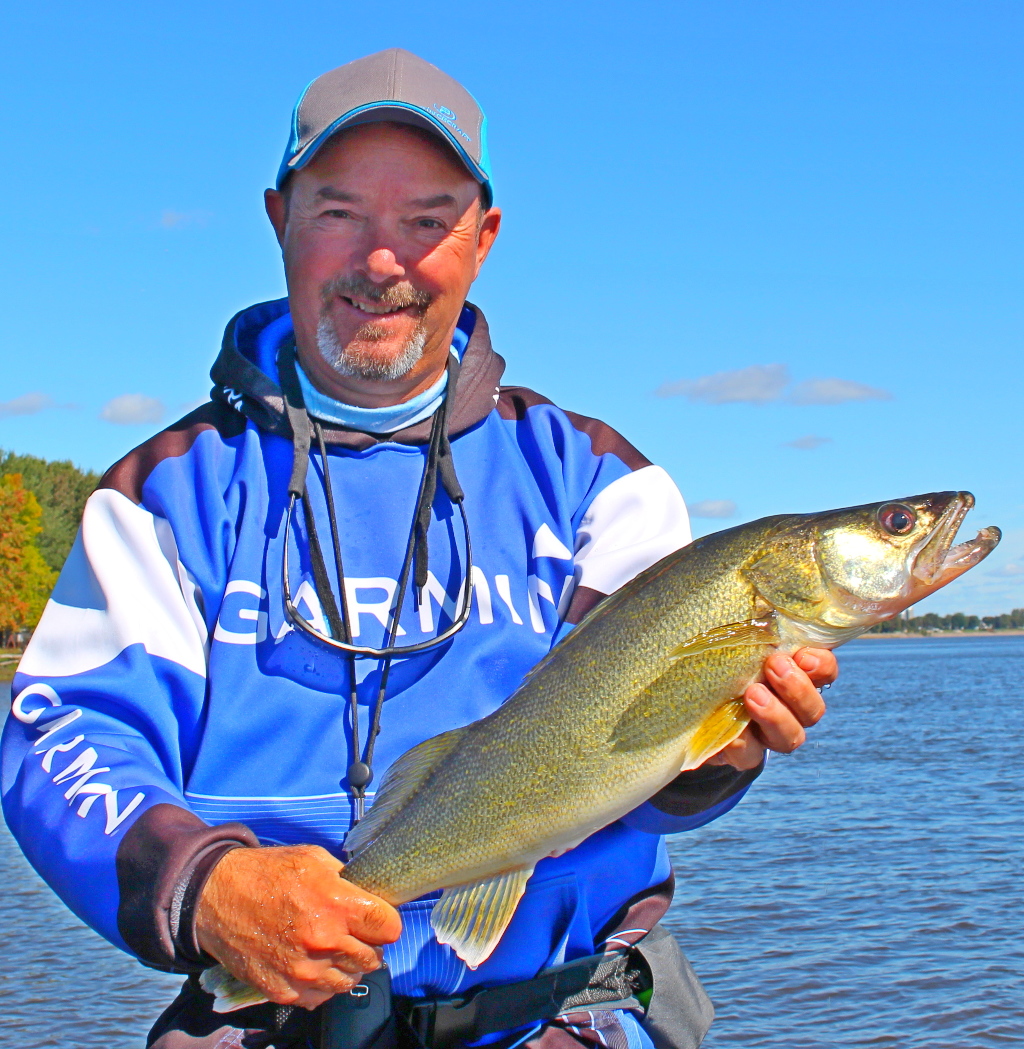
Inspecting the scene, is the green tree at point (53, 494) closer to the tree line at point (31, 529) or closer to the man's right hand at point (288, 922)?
the tree line at point (31, 529)

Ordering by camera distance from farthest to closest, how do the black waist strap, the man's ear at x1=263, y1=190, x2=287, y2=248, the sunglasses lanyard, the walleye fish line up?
1. the man's ear at x1=263, y1=190, x2=287, y2=248
2. the sunglasses lanyard
3. the black waist strap
4. the walleye fish

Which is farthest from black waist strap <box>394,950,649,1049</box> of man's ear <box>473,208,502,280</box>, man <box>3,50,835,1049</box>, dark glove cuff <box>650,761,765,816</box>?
man's ear <box>473,208,502,280</box>

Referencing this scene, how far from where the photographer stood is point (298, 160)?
3439mm

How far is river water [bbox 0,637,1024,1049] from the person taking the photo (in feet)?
29.8

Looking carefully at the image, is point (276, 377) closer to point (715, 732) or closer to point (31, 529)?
point (715, 732)

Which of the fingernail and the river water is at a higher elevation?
the fingernail

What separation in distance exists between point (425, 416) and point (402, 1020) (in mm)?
1742

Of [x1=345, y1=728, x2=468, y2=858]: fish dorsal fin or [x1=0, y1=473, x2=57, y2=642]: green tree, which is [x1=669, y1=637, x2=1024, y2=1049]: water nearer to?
[x1=345, y1=728, x2=468, y2=858]: fish dorsal fin

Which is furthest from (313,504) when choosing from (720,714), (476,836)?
(720,714)

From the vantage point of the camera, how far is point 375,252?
11.1 ft

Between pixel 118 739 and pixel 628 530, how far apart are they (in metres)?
1.54

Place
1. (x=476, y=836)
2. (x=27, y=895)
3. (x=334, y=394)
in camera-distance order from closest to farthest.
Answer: (x=476, y=836) → (x=334, y=394) → (x=27, y=895)

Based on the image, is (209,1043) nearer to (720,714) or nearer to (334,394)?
(720,714)

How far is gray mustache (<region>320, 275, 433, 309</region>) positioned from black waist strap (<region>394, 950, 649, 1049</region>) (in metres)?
1.95
